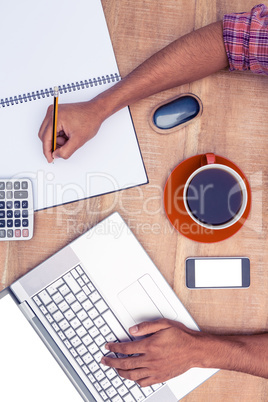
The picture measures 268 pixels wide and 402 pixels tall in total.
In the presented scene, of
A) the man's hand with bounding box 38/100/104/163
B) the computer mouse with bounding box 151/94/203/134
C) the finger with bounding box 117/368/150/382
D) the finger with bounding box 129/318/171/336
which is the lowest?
the finger with bounding box 117/368/150/382

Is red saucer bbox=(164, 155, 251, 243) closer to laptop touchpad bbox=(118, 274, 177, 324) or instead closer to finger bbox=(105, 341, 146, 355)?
laptop touchpad bbox=(118, 274, 177, 324)

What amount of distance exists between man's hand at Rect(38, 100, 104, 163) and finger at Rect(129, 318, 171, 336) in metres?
0.34

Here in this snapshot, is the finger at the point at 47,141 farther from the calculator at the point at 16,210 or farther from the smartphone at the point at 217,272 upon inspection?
the smartphone at the point at 217,272

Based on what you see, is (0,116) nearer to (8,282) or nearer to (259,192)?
(8,282)

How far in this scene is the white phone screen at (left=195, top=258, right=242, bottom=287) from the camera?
2.46 ft

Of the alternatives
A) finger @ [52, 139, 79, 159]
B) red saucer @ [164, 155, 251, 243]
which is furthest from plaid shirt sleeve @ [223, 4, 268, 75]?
finger @ [52, 139, 79, 159]

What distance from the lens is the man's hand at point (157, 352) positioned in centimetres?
73

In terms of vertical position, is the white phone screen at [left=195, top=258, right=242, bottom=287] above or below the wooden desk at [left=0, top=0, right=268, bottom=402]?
below

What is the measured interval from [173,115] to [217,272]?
0.31m

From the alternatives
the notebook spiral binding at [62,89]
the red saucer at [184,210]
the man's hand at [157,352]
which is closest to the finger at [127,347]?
the man's hand at [157,352]

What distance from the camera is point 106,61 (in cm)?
76

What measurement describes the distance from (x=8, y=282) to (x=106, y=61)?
45 centimetres

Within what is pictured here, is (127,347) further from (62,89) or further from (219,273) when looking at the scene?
(62,89)

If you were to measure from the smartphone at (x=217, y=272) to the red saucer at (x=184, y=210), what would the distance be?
0.04 meters
